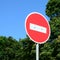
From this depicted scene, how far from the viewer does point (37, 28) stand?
5426mm

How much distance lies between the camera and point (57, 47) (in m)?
22.6

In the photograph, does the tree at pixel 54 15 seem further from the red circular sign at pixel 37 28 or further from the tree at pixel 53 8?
the red circular sign at pixel 37 28

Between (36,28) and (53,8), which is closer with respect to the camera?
(36,28)

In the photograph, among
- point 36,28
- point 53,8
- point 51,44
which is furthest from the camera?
point 53,8

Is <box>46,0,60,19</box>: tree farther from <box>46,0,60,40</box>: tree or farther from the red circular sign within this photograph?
the red circular sign

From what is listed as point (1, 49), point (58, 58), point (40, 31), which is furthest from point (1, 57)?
point (40, 31)

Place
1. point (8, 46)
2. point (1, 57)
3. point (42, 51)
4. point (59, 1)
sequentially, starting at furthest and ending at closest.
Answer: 1. point (8, 46)
2. point (1, 57)
3. point (59, 1)
4. point (42, 51)

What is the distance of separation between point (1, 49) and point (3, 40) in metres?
3.42

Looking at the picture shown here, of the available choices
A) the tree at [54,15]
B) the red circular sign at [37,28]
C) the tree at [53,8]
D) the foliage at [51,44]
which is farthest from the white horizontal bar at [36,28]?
the tree at [53,8]

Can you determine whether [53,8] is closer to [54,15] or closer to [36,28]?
[54,15]

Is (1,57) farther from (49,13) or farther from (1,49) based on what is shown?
(49,13)

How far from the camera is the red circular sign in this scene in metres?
5.36

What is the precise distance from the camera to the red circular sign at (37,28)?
211 inches

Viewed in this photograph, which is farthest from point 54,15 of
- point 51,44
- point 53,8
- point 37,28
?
point 37,28
